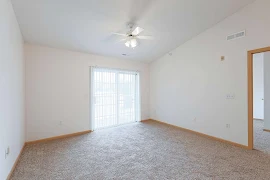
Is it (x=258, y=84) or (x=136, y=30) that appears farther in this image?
(x=258, y=84)

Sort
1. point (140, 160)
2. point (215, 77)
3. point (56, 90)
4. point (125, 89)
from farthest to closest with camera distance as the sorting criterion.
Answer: point (125, 89) < point (56, 90) < point (215, 77) < point (140, 160)

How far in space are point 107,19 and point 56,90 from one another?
92.5 inches

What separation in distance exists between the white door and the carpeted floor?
1084 millimetres

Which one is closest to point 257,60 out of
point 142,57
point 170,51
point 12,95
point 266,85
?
point 266,85

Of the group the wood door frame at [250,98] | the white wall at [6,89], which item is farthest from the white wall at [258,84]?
the white wall at [6,89]

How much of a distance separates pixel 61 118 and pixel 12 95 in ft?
5.40

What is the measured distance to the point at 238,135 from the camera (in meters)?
3.25

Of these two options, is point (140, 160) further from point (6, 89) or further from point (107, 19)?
point (107, 19)

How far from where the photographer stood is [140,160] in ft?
8.54

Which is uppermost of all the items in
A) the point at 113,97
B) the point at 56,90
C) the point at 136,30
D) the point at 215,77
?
the point at 136,30

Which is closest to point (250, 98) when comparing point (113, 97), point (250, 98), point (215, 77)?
point (250, 98)

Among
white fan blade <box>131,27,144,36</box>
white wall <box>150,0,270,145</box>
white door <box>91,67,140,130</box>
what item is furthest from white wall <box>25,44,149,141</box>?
white wall <box>150,0,270,145</box>

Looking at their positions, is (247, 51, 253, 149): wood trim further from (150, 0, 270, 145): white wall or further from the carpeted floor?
the carpeted floor

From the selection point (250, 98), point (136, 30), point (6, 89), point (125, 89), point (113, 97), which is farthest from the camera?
point (125, 89)
